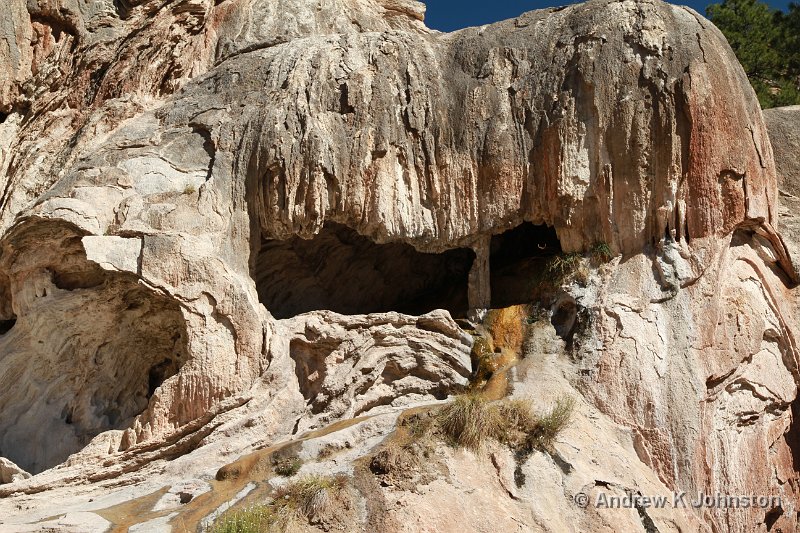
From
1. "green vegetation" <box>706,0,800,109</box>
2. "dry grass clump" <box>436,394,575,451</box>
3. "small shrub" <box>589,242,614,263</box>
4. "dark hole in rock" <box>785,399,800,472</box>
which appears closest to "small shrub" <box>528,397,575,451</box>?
"dry grass clump" <box>436,394,575,451</box>

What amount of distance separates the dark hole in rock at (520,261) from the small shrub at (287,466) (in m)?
3.96

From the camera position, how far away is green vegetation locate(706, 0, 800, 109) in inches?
762

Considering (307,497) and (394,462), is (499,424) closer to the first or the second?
(394,462)

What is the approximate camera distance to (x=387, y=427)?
10094 millimetres

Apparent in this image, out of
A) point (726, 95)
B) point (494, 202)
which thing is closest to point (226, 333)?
point (494, 202)

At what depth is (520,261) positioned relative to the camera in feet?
44.6

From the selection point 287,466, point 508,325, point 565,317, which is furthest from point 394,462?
point 565,317

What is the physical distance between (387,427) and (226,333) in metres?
2.47

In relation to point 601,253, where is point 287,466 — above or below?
below

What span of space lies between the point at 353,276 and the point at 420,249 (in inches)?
83.1

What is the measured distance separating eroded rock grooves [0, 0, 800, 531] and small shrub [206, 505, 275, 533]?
5.57ft

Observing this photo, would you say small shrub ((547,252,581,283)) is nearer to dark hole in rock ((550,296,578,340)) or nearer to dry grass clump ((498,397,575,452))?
dark hole in rock ((550,296,578,340))

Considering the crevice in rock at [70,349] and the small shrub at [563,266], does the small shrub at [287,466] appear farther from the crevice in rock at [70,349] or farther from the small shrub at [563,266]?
the small shrub at [563,266]

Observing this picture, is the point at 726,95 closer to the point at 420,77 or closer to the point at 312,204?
the point at 420,77
